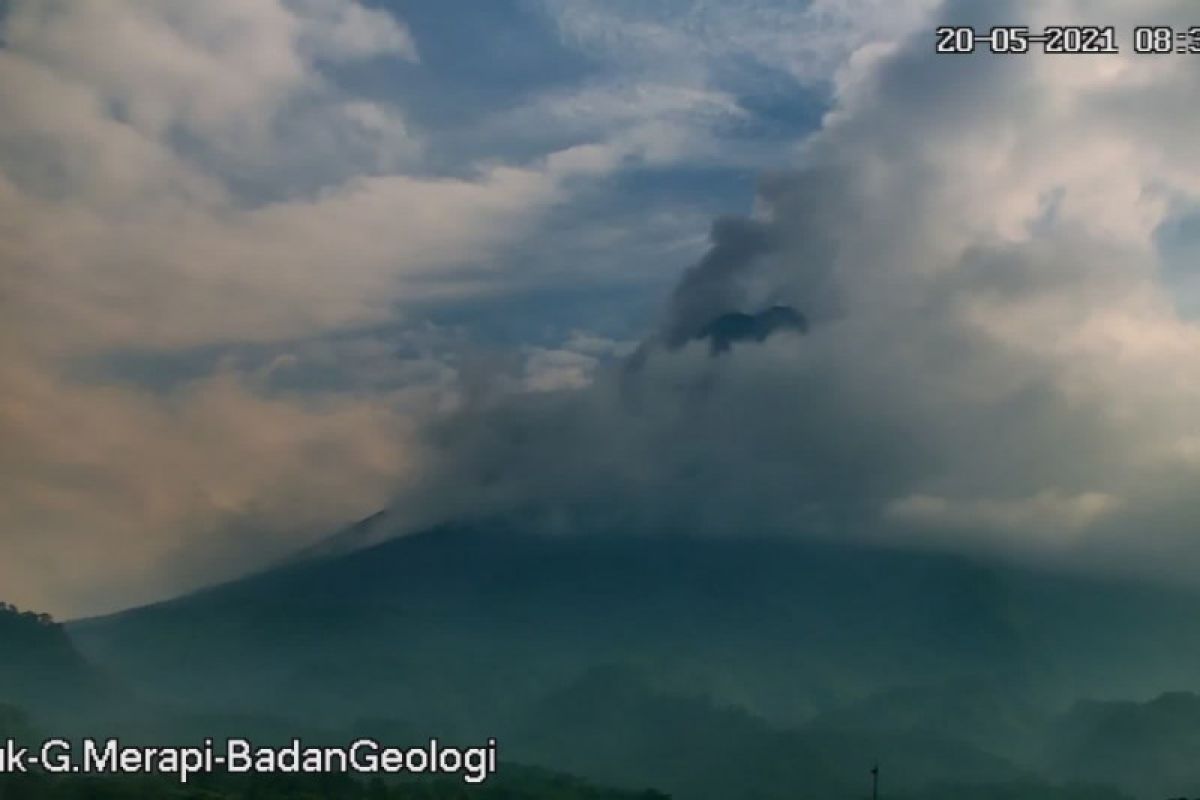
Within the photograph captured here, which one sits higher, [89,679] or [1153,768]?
[89,679]

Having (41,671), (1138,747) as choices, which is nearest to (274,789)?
(41,671)

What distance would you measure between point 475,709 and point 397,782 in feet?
195

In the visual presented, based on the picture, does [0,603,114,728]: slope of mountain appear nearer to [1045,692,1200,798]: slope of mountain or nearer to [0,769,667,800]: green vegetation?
[0,769,667,800]: green vegetation

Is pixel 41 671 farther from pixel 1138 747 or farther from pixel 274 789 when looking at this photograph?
pixel 1138 747

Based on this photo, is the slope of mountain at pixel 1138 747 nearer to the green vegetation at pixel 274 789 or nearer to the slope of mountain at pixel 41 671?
the green vegetation at pixel 274 789

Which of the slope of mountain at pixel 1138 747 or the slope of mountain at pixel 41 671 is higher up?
the slope of mountain at pixel 41 671

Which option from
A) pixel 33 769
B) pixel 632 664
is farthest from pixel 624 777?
pixel 33 769

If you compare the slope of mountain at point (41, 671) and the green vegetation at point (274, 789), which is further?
the slope of mountain at point (41, 671)

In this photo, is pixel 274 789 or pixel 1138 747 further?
pixel 1138 747

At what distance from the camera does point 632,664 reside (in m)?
116

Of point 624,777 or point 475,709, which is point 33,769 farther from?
point 475,709

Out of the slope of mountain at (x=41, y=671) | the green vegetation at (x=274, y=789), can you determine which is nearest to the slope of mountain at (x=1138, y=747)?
the green vegetation at (x=274, y=789)

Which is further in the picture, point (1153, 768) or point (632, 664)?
point (632, 664)

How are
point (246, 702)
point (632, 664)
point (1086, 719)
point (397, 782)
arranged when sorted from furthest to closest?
point (632, 664), point (1086, 719), point (246, 702), point (397, 782)
